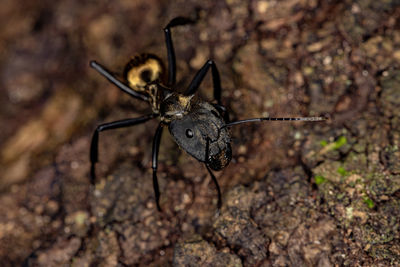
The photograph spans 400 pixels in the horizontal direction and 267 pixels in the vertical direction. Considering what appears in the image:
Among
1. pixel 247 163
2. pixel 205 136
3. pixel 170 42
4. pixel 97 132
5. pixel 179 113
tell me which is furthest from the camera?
pixel 170 42

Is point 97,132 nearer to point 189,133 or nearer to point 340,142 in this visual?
point 189,133

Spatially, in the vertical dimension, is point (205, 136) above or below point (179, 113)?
below

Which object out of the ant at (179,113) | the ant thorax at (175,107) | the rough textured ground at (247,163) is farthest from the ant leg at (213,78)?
the ant thorax at (175,107)

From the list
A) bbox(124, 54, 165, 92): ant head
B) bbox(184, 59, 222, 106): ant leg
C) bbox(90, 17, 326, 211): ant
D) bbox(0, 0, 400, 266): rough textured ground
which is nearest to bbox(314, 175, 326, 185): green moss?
bbox(0, 0, 400, 266): rough textured ground

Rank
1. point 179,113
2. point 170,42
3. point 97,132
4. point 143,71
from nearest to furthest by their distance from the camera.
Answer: point 179,113 < point 97,132 < point 170,42 < point 143,71

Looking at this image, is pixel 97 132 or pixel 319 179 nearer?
pixel 319 179

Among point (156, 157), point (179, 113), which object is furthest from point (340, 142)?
point (156, 157)

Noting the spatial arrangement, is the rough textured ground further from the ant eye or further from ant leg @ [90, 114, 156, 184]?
the ant eye
